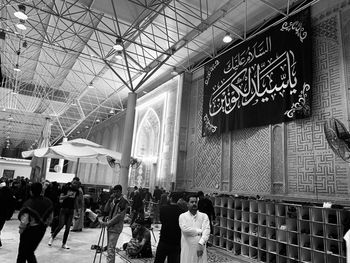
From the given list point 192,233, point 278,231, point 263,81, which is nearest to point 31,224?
point 192,233

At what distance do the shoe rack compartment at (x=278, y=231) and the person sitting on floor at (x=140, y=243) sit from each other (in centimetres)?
234

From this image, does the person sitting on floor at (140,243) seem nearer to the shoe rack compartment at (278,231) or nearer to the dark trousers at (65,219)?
the dark trousers at (65,219)

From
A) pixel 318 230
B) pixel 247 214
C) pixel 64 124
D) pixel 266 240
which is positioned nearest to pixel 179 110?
pixel 247 214

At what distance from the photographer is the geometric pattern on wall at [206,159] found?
9375 millimetres

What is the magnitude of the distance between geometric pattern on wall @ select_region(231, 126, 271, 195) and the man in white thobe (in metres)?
4.57

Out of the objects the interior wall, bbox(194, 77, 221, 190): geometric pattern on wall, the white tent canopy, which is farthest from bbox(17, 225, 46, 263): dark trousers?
bbox(194, 77, 221, 190): geometric pattern on wall

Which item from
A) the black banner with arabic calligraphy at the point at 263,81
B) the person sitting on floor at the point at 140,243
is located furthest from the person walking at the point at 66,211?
the black banner with arabic calligraphy at the point at 263,81

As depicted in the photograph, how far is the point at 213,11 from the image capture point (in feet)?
27.5

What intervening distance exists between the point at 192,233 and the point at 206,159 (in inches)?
274

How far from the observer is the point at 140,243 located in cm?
538

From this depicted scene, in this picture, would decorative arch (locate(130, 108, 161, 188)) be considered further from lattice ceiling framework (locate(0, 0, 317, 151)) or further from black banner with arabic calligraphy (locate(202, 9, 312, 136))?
black banner with arabic calligraphy (locate(202, 9, 312, 136))

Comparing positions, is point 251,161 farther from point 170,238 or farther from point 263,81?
point 170,238

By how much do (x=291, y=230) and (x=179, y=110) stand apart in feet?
23.0

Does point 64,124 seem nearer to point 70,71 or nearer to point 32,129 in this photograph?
point 32,129
